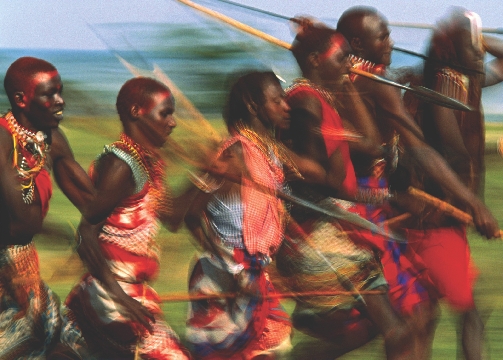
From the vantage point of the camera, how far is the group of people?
478cm

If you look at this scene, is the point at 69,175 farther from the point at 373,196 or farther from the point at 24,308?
the point at 373,196

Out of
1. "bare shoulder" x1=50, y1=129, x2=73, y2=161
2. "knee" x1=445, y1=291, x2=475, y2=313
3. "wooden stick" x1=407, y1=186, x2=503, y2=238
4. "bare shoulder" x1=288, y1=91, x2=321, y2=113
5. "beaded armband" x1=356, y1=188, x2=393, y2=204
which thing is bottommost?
"knee" x1=445, y1=291, x2=475, y2=313

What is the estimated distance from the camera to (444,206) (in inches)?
217

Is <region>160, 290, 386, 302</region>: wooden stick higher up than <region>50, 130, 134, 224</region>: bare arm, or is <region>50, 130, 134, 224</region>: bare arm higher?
<region>50, 130, 134, 224</region>: bare arm

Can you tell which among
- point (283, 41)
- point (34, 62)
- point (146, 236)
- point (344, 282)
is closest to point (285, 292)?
point (344, 282)

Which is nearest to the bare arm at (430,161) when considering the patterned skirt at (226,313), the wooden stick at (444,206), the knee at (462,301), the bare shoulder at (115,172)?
the wooden stick at (444,206)

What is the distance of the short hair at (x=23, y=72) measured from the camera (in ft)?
15.5

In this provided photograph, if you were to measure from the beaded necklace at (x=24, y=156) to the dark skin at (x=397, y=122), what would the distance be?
4.48 feet

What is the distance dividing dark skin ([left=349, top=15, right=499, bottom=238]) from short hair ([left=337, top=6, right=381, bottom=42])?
14mm

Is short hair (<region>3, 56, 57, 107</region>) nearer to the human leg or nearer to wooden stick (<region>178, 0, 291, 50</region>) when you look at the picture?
wooden stick (<region>178, 0, 291, 50</region>)

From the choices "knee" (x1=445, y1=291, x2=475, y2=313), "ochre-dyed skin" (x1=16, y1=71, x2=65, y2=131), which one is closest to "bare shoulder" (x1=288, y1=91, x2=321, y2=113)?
"ochre-dyed skin" (x1=16, y1=71, x2=65, y2=131)

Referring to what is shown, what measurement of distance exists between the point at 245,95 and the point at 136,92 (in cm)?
40

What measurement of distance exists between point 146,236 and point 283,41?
979 mm

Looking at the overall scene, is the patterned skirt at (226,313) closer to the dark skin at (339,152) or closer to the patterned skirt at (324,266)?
the patterned skirt at (324,266)
